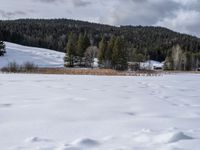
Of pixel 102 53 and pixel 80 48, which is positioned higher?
pixel 80 48

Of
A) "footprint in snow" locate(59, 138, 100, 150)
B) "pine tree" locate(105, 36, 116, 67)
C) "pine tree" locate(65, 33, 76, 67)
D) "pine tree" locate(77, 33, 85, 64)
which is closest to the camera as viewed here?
"footprint in snow" locate(59, 138, 100, 150)

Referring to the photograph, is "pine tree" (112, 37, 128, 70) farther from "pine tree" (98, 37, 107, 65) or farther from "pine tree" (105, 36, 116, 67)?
"pine tree" (98, 37, 107, 65)

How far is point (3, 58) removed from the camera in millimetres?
98812

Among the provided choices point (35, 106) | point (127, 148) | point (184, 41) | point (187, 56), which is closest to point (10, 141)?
point (127, 148)

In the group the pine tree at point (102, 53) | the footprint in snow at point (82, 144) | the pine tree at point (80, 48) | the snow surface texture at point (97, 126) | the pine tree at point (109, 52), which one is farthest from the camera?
the pine tree at point (80, 48)

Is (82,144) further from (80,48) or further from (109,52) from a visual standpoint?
(80,48)

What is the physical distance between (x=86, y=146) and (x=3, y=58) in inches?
3753

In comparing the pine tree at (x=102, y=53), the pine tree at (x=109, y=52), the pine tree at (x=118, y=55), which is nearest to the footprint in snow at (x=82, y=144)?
the pine tree at (x=118, y=55)

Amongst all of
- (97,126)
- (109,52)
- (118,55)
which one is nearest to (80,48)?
(109,52)

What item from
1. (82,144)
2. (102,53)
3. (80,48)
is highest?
(80,48)

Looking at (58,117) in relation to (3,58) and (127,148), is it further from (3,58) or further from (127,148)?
(3,58)

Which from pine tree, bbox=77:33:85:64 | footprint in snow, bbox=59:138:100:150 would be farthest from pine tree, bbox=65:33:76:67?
footprint in snow, bbox=59:138:100:150

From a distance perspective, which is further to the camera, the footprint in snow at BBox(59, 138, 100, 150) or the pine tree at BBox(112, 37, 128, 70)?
the pine tree at BBox(112, 37, 128, 70)

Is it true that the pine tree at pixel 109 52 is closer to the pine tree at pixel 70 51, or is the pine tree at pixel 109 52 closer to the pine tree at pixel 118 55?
the pine tree at pixel 118 55
